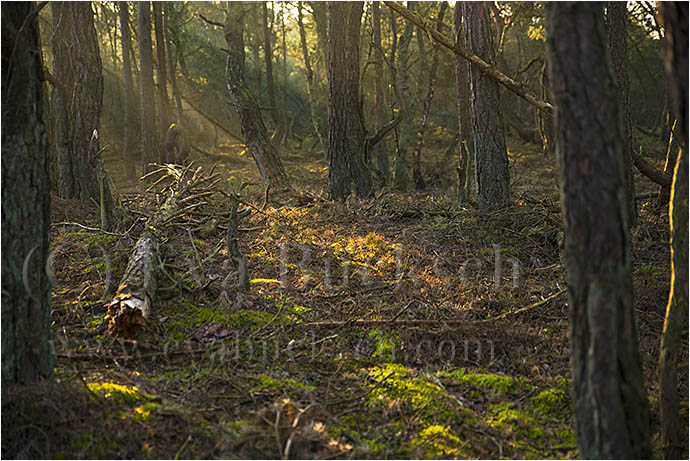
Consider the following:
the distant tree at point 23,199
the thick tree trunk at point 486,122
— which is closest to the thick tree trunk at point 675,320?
the distant tree at point 23,199

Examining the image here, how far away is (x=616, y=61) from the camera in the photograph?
770 cm

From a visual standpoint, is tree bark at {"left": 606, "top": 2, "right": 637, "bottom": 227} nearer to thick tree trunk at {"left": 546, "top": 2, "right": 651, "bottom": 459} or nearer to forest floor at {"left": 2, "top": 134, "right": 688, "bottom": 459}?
forest floor at {"left": 2, "top": 134, "right": 688, "bottom": 459}

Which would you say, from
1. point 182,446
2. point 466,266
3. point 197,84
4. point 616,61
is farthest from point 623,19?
point 197,84

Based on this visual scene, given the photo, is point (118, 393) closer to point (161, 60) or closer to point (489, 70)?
point (489, 70)

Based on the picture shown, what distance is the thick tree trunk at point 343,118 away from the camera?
1001cm

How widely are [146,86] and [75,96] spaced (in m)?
4.48

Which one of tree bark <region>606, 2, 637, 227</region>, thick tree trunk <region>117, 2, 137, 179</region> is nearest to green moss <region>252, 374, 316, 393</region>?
tree bark <region>606, 2, 637, 227</region>

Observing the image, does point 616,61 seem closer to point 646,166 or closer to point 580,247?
point 646,166

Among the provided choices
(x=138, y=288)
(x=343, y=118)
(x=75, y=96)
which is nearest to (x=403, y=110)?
(x=343, y=118)

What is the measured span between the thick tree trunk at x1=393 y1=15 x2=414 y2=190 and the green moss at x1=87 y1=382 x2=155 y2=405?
8.84 meters

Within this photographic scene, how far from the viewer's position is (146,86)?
46.5ft

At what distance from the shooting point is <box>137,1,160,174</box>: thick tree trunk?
13867 millimetres

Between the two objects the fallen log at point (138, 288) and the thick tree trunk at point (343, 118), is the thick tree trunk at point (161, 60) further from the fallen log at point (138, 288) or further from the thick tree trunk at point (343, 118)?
the fallen log at point (138, 288)

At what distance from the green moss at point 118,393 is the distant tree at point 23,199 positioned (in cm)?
33
